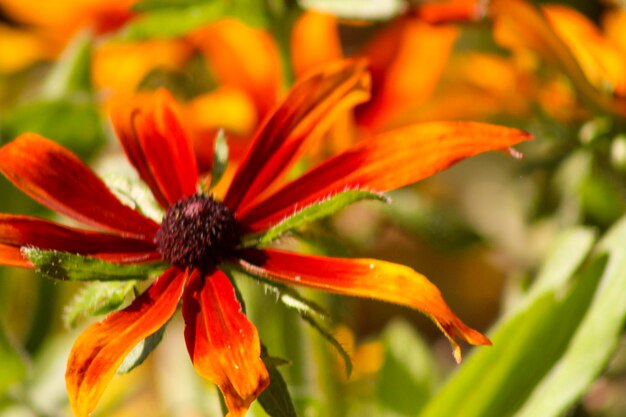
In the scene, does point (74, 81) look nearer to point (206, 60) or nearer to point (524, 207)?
point (206, 60)

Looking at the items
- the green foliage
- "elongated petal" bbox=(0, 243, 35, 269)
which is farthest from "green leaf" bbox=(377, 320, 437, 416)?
"elongated petal" bbox=(0, 243, 35, 269)

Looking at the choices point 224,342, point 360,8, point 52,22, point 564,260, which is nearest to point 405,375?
point 564,260

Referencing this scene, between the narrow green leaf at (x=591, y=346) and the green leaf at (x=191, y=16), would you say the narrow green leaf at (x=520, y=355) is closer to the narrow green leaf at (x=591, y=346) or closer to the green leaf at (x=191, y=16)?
the narrow green leaf at (x=591, y=346)

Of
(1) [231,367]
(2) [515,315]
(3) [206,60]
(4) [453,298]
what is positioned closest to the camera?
(1) [231,367]

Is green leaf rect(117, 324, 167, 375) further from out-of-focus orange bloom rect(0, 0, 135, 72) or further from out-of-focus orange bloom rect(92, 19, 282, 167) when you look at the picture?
out-of-focus orange bloom rect(0, 0, 135, 72)

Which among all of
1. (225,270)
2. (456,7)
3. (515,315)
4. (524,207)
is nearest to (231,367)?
(225,270)

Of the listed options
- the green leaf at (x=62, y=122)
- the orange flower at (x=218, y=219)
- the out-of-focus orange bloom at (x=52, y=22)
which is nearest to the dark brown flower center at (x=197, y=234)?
the orange flower at (x=218, y=219)

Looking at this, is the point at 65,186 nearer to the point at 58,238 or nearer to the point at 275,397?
the point at 58,238
